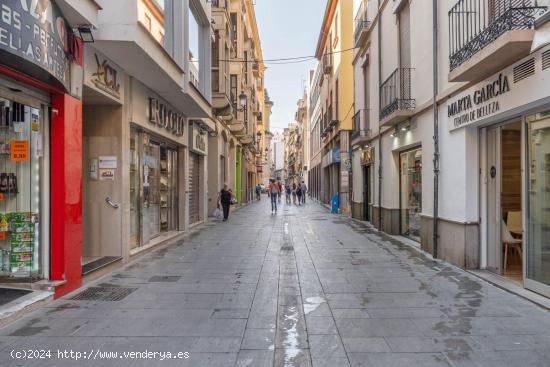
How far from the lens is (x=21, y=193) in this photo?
6.38m

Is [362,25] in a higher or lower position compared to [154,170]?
higher

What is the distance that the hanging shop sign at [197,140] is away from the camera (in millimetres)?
15445

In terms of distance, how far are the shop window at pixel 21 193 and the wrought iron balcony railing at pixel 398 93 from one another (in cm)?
858

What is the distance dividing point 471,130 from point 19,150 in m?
7.53

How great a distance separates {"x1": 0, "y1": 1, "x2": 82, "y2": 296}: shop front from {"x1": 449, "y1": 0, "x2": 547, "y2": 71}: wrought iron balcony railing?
6.14 metres

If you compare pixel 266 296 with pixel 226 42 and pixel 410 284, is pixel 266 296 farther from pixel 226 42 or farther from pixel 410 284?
pixel 226 42

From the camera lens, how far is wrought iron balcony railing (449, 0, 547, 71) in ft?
19.4

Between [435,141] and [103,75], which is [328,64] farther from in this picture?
[103,75]

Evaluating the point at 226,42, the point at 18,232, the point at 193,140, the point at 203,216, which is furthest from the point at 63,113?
the point at 226,42

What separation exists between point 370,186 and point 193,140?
7.26 metres

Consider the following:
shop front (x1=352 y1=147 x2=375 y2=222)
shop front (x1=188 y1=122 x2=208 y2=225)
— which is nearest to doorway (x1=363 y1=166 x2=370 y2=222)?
shop front (x1=352 y1=147 x2=375 y2=222)

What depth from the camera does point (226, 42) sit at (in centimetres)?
2125

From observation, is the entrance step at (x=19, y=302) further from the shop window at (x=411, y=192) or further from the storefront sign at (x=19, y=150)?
the shop window at (x=411, y=192)

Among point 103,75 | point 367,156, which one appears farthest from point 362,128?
point 103,75
